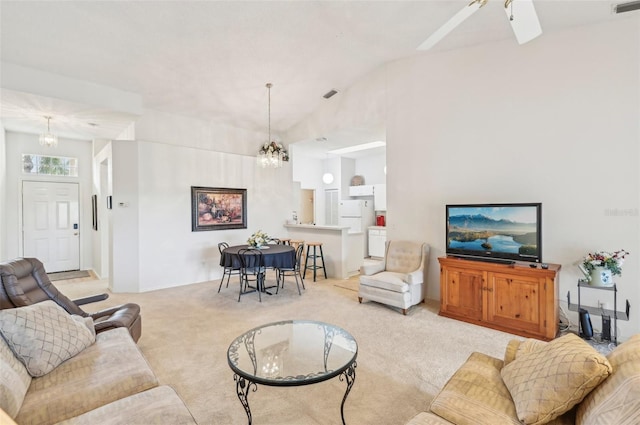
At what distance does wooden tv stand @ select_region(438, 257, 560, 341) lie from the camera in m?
3.21

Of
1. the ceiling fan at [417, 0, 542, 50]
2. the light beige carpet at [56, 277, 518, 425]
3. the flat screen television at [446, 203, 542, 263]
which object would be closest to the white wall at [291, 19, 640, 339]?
the flat screen television at [446, 203, 542, 263]

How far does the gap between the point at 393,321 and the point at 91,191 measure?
7397 mm

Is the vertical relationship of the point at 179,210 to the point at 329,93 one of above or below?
below

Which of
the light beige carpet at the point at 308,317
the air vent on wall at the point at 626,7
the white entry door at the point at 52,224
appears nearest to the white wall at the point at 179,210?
the light beige carpet at the point at 308,317

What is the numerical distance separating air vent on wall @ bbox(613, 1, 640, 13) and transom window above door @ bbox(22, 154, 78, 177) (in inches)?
374

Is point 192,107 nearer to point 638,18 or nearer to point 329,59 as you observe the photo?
point 329,59

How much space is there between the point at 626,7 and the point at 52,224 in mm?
10051

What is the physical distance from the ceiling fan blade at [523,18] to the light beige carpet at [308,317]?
9.48ft

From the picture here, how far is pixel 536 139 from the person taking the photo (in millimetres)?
3660

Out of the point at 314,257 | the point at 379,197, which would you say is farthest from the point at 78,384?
the point at 379,197

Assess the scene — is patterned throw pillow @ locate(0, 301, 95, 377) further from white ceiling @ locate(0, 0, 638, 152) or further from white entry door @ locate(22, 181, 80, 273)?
white entry door @ locate(22, 181, 80, 273)

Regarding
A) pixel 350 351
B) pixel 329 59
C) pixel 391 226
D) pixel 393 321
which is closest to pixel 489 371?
pixel 350 351

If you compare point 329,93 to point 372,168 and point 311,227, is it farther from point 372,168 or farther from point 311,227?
point 372,168

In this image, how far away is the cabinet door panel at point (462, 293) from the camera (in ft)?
12.0
